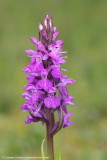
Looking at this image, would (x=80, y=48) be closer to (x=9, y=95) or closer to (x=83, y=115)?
(x=9, y=95)

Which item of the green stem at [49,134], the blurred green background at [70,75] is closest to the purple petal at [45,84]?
the green stem at [49,134]

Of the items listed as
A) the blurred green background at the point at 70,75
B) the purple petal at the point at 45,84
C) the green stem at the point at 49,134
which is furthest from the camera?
the blurred green background at the point at 70,75

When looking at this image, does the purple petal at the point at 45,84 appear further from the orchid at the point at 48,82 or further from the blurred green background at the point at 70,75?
the blurred green background at the point at 70,75

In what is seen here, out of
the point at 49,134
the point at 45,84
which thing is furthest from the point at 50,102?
the point at 49,134

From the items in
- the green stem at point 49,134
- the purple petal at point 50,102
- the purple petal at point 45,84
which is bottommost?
the green stem at point 49,134

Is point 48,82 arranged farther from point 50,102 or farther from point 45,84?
point 50,102

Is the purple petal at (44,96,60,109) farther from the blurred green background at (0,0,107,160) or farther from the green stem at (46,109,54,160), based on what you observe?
the blurred green background at (0,0,107,160)

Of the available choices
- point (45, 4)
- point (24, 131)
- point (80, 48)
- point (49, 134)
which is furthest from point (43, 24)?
point (45, 4)

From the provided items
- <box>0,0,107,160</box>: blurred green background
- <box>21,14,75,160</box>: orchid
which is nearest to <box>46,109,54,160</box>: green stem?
<box>21,14,75,160</box>: orchid
